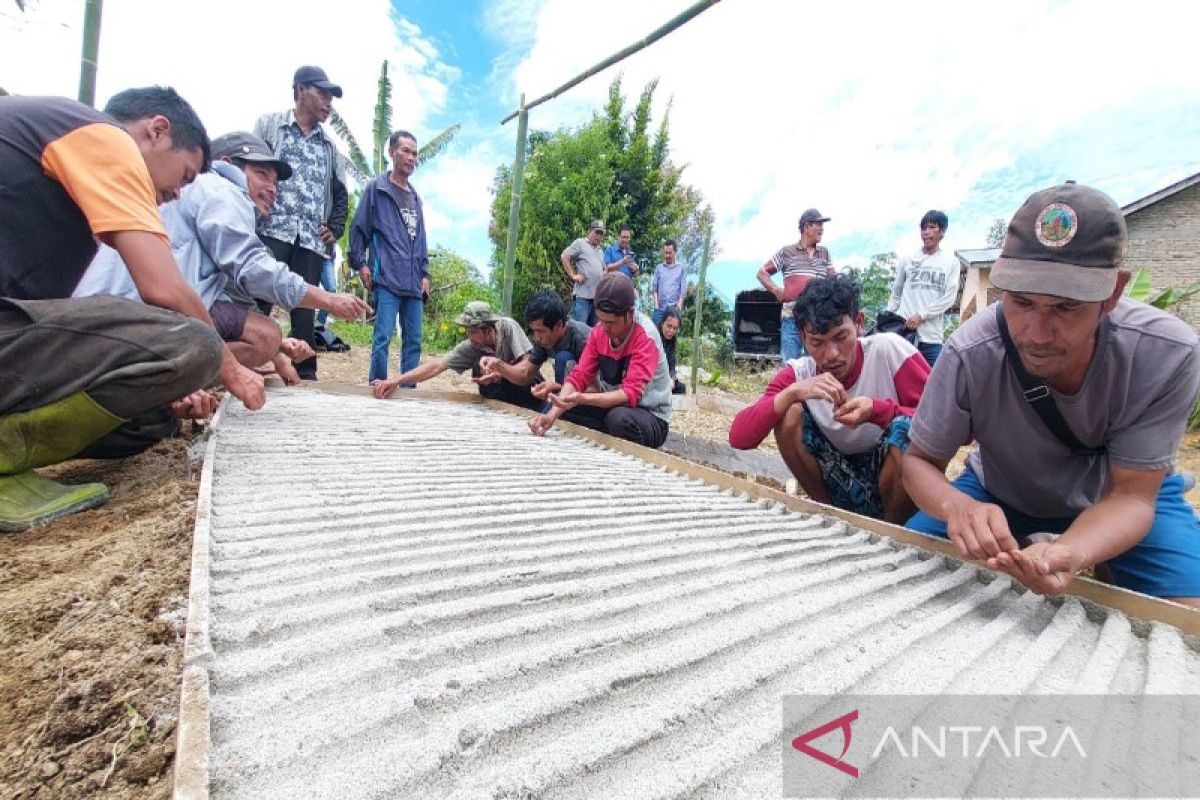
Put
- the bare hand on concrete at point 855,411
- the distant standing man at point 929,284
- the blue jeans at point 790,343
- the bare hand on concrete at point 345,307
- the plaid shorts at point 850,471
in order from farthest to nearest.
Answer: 1. the blue jeans at point 790,343
2. the distant standing man at point 929,284
3. the bare hand on concrete at point 345,307
4. the plaid shorts at point 850,471
5. the bare hand on concrete at point 855,411

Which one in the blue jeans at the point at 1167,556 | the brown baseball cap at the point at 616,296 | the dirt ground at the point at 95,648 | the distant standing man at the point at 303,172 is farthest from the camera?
the distant standing man at the point at 303,172

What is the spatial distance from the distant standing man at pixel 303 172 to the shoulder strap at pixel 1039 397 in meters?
3.71

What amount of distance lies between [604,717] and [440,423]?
8.10 ft

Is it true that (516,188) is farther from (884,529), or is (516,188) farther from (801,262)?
(884,529)

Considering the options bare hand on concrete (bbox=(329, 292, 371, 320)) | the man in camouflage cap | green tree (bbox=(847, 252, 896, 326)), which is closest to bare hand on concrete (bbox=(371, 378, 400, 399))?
the man in camouflage cap

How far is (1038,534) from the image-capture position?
6.18ft

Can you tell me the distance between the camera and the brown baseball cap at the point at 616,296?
127 inches

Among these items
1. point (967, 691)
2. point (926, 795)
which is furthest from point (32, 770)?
point (967, 691)

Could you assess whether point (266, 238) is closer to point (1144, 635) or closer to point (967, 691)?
point (967, 691)

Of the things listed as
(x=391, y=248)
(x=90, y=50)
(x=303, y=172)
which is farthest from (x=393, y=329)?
(x=90, y=50)

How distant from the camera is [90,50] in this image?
269 centimetres

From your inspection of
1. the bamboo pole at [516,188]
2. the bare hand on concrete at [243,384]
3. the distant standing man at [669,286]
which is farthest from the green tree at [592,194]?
the bare hand on concrete at [243,384]

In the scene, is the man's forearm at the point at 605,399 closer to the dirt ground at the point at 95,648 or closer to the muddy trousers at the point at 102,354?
the muddy trousers at the point at 102,354

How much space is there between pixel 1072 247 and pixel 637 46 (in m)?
3.47
